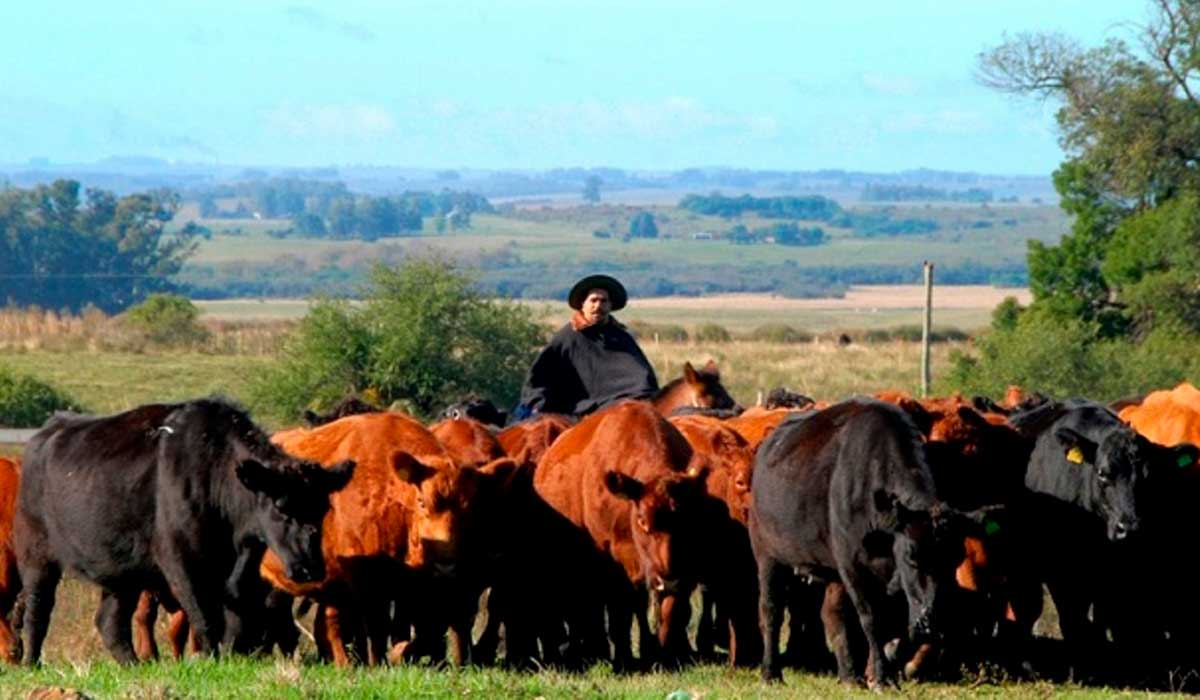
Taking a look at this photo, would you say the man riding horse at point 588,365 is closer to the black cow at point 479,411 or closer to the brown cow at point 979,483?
the black cow at point 479,411

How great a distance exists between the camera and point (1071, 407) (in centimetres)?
1850

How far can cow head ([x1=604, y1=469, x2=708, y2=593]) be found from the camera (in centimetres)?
1642

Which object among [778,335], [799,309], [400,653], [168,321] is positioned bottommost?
[799,309]

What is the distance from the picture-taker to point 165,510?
50.8ft

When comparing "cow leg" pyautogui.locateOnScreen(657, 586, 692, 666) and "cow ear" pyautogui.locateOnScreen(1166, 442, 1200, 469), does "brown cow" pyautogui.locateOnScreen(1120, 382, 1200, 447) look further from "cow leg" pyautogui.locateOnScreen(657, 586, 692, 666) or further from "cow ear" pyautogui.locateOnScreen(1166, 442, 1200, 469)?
"cow leg" pyautogui.locateOnScreen(657, 586, 692, 666)

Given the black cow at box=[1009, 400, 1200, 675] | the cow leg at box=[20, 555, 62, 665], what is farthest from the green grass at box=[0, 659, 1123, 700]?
the black cow at box=[1009, 400, 1200, 675]

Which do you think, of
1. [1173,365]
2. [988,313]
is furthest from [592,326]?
[988,313]

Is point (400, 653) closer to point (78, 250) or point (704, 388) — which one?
point (704, 388)

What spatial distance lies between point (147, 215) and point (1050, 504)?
150m

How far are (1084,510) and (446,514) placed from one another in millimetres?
5007

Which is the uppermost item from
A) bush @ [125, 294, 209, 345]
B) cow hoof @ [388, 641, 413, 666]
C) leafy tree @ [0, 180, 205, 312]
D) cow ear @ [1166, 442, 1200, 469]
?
cow ear @ [1166, 442, 1200, 469]

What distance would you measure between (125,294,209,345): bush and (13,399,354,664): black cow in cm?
5179

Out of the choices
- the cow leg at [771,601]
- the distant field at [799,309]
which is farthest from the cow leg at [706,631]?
the distant field at [799,309]

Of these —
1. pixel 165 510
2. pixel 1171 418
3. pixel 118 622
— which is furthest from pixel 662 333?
pixel 165 510
